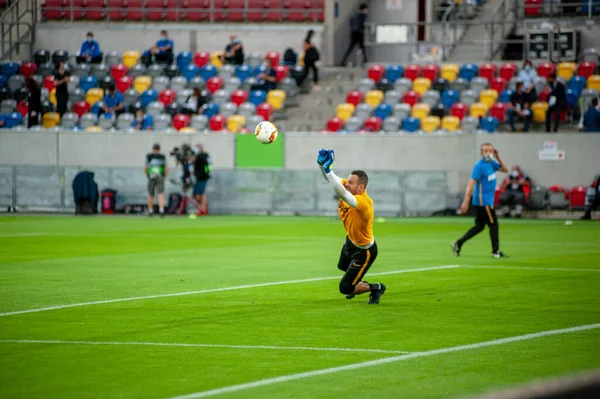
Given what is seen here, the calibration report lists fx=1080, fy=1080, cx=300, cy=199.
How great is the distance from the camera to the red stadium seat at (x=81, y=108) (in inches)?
1615

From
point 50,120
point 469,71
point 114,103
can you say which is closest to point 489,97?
point 469,71

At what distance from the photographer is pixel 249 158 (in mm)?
37375

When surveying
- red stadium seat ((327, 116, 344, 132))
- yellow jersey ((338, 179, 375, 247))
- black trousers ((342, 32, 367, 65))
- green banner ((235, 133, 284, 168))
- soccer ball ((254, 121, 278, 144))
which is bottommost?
yellow jersey ((338, 179, 375, 247))

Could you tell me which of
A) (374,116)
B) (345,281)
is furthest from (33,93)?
(345,281)

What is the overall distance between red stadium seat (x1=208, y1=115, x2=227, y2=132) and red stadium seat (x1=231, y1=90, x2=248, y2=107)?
1.34 meters

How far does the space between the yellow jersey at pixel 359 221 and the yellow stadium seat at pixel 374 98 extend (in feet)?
86.9

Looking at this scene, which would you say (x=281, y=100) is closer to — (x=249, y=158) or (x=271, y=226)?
(x=249, y=158)

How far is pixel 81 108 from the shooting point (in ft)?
135

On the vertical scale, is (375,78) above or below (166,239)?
above

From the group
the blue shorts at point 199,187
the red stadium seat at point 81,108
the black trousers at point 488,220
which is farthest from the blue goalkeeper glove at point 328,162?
the red stadium seat at point 81,108

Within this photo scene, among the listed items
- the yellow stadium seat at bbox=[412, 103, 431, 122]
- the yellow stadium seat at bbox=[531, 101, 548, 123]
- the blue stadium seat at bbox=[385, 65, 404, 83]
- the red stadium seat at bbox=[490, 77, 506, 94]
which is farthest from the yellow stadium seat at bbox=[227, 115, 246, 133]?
the yellow stadium seat at bbox=[531, 101, 548, 123]

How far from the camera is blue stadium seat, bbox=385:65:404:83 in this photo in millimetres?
40875

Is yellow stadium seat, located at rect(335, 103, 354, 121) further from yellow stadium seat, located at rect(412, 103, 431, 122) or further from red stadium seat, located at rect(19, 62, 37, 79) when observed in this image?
red stadium seat, located at rect(19, 62, 37, 79)

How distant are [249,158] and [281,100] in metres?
4.02
